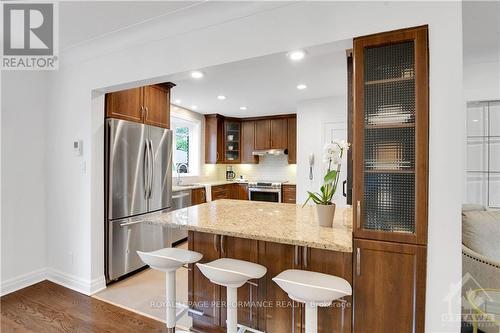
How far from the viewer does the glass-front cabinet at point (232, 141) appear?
6.06 meters

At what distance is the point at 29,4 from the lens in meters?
1.96

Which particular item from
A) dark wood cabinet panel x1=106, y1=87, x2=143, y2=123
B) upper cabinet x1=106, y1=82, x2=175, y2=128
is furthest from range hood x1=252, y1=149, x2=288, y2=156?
dark wood cabinet panel x1=106, y1=87, x2=143, y2=123

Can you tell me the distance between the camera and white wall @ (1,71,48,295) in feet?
8.96

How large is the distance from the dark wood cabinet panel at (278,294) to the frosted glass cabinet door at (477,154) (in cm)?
274

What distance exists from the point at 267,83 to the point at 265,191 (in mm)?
2600

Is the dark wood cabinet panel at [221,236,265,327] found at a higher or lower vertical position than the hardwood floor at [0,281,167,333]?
higher

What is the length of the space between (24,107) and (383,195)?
145 inches

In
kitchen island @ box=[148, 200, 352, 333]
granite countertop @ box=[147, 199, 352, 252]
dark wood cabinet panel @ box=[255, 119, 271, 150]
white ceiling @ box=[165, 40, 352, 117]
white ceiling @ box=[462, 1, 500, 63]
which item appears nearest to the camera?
granite countertop @ box=[147, 199, 352, 252]

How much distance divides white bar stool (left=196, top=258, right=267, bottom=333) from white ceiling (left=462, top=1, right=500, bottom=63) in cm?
251

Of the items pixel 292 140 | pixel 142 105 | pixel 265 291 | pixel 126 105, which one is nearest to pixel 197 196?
pixel 142 105

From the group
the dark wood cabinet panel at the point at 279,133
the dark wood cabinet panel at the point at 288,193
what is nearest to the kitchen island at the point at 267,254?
the dark wood cabinet panel at the point at 288,193

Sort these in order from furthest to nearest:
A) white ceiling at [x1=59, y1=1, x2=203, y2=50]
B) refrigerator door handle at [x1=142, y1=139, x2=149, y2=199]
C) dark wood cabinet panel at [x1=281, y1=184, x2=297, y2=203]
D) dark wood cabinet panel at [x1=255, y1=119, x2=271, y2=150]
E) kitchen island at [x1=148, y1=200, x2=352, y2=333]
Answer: dark wood cabinet panel at [x1=255, y1=119, x2=271, y2=150]
dark wood cabinet panel at [x1=281, y1=184, x2=297, y2=203]
refrigerator door handle at [x1=142, y1=139, x2=149, y2=199]
white ceiling at [x1=59, y1=1, x2=203, y2=50]
kitchen island at [x1=148, y1=200, x2=352, y2=333]

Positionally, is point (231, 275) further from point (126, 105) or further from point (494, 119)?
point (494, 119)

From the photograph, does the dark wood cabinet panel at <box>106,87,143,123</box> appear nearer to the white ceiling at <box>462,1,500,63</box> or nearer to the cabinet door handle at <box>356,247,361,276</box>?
the cabinet door handle at <box>356,247,361,276</box>
